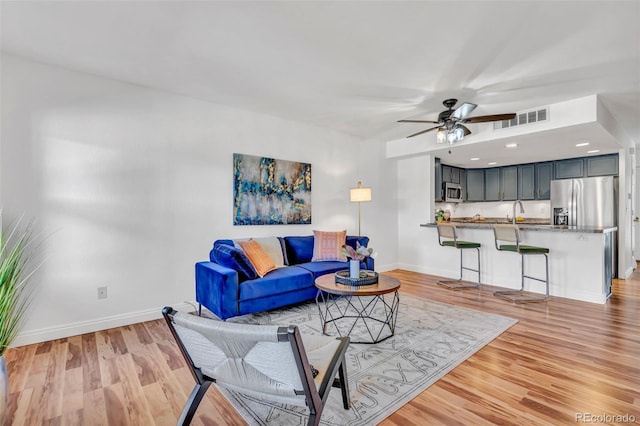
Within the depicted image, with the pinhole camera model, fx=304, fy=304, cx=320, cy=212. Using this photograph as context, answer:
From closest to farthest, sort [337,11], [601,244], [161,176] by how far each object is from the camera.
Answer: [337,11], [161,176], [601,244]

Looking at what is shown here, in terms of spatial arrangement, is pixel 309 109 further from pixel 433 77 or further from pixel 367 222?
pixel 367 222

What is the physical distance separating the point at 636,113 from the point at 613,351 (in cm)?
360

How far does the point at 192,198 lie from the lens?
3658mm

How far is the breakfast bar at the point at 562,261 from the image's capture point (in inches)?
152

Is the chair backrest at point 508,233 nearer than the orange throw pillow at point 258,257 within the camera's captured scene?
No

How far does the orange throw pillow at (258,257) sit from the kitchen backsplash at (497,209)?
16.1ft

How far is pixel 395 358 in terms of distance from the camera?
7.85 ft

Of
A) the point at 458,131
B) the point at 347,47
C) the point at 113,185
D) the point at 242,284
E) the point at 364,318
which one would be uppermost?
the point at 347,47

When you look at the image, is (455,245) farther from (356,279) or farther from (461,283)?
(356,279)

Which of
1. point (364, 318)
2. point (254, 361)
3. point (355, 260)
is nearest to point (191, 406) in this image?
point (254, 361)

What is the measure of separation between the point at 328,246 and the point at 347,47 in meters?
2.52

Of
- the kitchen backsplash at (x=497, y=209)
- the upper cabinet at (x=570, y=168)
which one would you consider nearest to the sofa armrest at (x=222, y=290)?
the kitchen backsplash at (x=497, y=209)

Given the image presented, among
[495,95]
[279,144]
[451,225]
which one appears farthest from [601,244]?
[279,144]

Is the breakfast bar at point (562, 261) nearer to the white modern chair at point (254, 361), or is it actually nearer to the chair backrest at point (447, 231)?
the chair backrest at point (447, 231)
